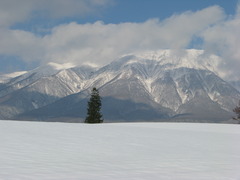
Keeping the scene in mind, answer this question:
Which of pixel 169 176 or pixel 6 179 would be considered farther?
pixel 169 176

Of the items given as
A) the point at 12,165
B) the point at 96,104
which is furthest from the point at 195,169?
the point at 96,104

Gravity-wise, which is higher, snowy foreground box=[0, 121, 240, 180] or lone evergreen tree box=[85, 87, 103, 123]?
lone evergreen tree box=[85, 87, 103, 123]

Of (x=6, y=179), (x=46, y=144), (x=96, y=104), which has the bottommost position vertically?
(x=6, y=179)

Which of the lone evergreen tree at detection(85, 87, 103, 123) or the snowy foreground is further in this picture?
the lone evergreen tree at detection(85, 87, 103, 123)

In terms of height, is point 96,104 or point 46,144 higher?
point 96,104

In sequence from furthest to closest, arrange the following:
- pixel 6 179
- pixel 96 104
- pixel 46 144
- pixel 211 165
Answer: pixel 96 104 < pixel 46 144 < pixel 211 165 < pixel 6 179

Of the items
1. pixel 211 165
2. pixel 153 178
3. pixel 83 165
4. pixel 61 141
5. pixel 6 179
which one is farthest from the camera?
pixel 61 141

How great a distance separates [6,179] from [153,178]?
432 cm

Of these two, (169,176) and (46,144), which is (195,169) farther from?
(46,144)

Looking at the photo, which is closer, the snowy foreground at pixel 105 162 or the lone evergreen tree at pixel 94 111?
the snowy foreground at pixel 105 162

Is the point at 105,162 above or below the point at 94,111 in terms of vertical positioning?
below

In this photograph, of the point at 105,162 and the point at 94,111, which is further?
the point at 94,111

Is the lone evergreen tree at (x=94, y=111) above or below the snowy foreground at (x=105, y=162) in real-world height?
above

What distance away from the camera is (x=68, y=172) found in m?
11.6
